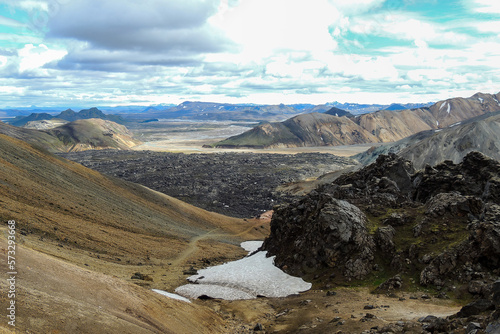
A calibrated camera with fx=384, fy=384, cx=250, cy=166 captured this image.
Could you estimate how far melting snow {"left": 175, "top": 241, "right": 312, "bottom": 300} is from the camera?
29.4 m

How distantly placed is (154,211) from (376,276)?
39651 millimetres

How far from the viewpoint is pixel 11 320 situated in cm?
1369

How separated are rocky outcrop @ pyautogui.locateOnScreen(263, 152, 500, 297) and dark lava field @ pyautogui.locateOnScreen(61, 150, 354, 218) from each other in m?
43.7

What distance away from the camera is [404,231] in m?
31.2

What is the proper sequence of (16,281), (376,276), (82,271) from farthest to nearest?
(376,276), (82,271), (16,281)

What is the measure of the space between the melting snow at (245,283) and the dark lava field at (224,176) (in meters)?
45.0

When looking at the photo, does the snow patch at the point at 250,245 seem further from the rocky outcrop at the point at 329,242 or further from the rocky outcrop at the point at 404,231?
the rocky outcrop at the point at 329,242

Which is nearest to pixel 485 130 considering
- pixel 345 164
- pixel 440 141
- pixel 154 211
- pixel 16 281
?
pixel 440 141

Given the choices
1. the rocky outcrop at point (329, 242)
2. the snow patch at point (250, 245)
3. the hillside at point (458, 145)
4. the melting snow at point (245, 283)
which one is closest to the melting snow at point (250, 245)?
the snow patch at point (250, 245)

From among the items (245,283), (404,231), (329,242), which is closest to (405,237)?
(404,231)

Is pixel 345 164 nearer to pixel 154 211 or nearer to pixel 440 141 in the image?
pixel 440 141

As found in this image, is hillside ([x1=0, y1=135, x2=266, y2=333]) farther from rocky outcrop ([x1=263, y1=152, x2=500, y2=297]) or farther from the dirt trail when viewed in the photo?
rocky outcrop ([x1=263, y1=152, x2=500, y2=297])

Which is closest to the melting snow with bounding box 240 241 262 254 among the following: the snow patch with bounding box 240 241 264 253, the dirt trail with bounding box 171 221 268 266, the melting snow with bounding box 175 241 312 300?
the snow patch with bounding box 240 241 264 253

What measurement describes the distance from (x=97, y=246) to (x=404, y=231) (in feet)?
92.6
